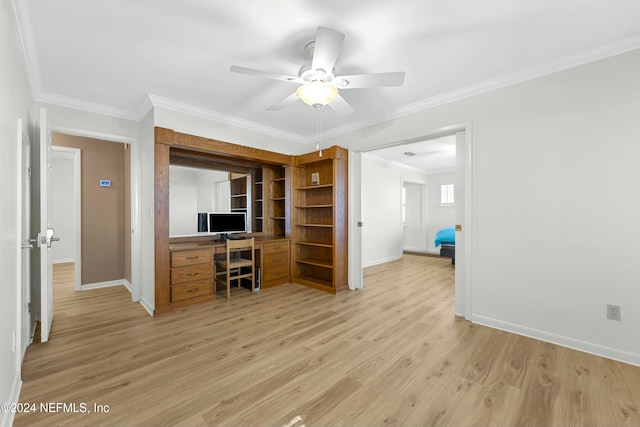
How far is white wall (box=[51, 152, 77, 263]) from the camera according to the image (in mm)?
6316

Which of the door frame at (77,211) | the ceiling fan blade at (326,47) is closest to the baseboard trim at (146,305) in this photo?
the door frame at (77,211)

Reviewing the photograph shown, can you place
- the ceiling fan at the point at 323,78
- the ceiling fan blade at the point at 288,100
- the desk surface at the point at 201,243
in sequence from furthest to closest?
the desk surface at the point at 201,243 < the ceiling fan blade at the point at 288,100 < the ceiling fan at the point at 323,78

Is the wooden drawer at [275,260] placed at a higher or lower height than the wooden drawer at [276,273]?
higher

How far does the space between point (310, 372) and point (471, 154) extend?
2620mm

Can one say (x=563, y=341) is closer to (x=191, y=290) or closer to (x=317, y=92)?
(x=317, y=92)

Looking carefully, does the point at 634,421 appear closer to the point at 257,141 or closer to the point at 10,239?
the point at 10,239

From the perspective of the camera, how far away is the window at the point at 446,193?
762 centimetres

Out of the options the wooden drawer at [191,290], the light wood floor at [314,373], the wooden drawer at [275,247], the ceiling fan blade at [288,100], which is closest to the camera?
the light wood floor at [314,373]

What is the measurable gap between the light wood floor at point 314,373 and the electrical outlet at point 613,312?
35 cm

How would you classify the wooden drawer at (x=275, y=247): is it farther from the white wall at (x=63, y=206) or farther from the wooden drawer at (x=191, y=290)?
the white wall at (x=63, y=206)

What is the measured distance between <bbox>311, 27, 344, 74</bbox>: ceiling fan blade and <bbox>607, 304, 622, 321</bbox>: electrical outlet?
2.93 m

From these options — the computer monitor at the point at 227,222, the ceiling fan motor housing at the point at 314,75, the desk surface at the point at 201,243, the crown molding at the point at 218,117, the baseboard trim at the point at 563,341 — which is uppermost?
the crown molding at the point at 218,117

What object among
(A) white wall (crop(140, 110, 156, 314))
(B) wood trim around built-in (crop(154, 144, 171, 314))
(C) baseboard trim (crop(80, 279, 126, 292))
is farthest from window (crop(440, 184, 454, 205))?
(C) baseboard trim (crop(80, 279, 126, 292))

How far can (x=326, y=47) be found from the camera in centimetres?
183
